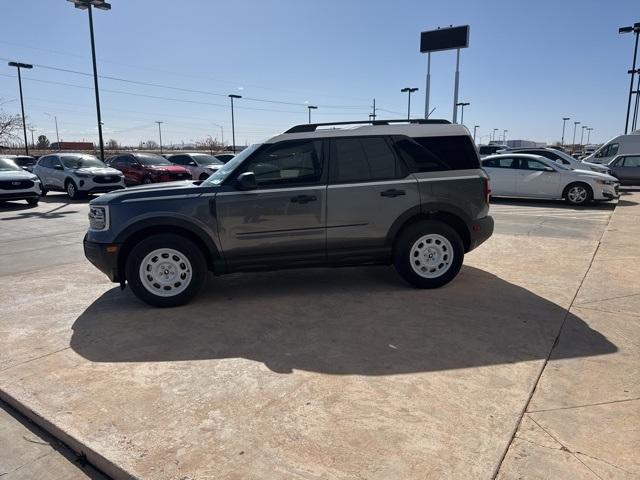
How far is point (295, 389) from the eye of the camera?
323 cm

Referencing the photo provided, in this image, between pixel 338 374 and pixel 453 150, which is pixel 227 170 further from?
pixel 338 374

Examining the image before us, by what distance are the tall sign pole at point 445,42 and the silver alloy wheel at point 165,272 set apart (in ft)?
60.9

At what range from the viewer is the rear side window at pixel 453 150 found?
535cm

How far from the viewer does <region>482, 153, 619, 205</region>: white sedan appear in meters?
13.6

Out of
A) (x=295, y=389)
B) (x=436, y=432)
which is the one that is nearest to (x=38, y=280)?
(x=295, y=389)

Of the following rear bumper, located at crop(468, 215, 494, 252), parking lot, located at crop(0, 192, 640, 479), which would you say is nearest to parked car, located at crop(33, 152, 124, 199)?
parking lot, located at crop(0, 192, 640, 479)

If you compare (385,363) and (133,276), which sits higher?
(133,276)

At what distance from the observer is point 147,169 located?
19.4 metres

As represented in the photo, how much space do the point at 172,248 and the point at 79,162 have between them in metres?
14.9

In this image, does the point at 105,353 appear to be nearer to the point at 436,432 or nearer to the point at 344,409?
the point at 344,409

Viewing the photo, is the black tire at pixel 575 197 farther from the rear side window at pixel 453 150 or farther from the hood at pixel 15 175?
the hood at pixel 15 175

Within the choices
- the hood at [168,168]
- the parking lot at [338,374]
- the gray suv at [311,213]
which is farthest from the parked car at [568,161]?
the hood at [168,168]

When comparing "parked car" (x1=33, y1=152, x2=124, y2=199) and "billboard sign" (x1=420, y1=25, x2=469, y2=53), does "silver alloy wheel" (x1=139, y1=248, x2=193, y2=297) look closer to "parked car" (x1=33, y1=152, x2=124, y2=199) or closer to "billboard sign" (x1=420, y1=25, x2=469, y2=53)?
"parked car" (x1=33, y1=152, x2=124, y2=199)

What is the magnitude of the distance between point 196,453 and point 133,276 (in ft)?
8.89
